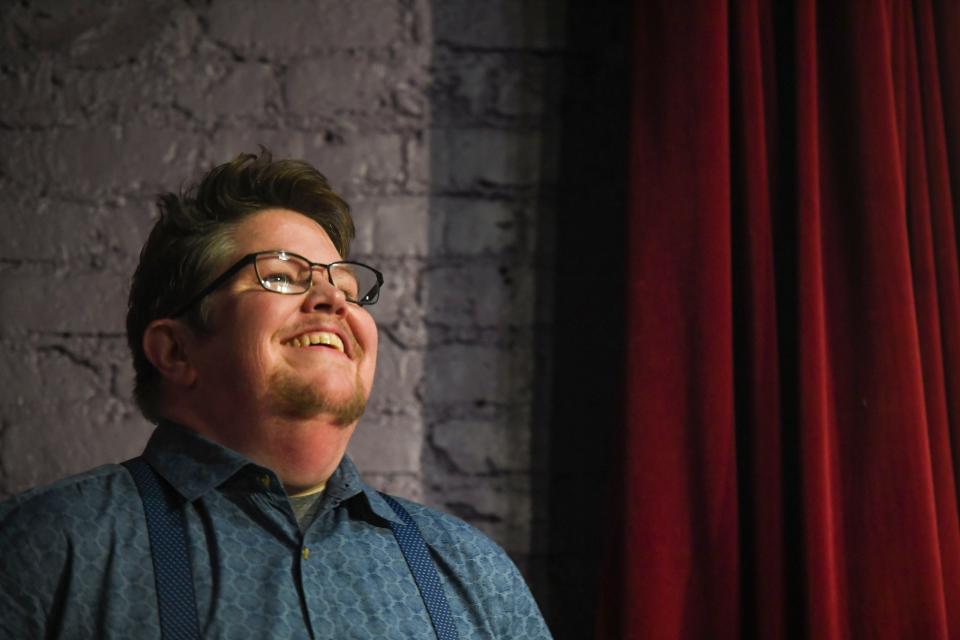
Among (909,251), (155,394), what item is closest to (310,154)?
(155,394)

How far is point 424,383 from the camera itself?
1.45m

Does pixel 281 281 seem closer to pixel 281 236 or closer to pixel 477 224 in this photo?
pixel 281 236

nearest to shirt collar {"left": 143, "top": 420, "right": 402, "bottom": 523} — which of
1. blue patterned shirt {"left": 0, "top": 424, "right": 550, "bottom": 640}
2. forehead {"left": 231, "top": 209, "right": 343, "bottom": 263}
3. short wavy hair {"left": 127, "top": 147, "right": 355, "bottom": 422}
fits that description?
blue patterned shirt {"left": 0, "top": 424, "right": 550, "bottom": 640}

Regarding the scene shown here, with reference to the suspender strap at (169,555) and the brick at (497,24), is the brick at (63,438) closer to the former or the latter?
the suspender strap at (169,555)

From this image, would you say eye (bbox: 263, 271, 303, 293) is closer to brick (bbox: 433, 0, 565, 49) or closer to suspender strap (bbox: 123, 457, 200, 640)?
suspender strap (bbox: 123, 457, 200, 640)

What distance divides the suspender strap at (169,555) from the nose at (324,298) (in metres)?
0.27

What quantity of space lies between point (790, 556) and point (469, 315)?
1.96 feet

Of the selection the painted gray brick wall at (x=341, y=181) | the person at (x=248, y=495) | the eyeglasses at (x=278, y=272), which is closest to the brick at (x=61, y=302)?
A: the painted gray brick wall at (x=341, y=181)

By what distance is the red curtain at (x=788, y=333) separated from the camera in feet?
4.14

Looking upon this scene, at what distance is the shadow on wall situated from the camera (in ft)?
4.72

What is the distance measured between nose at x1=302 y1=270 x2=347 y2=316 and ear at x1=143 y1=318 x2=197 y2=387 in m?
0.16

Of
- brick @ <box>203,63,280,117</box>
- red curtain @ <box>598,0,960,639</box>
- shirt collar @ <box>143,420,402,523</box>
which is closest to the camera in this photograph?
shirt collar @ <box>143,420,402,523</box>

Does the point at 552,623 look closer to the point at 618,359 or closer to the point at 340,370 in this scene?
the point at 618,359

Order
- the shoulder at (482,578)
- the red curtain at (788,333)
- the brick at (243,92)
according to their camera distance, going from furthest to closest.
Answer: the brick at (243,92), the red curtain at (788,333), the shoulder at (482,578)
